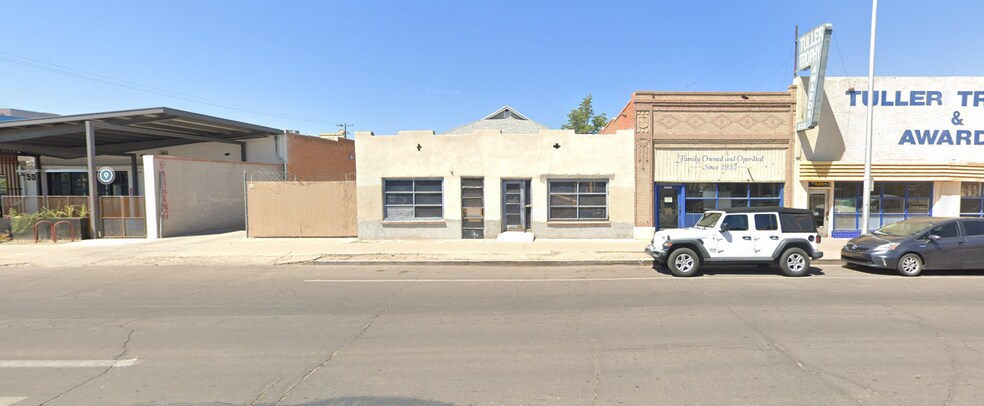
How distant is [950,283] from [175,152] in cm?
3144

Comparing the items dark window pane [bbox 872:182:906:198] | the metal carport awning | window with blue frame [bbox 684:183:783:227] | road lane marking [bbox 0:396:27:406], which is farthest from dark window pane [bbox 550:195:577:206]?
the metal carport awning

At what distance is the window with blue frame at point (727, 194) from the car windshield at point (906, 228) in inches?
203

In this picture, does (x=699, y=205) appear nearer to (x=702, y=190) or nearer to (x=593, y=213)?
(x=702, y=190)

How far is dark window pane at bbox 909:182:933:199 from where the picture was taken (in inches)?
630

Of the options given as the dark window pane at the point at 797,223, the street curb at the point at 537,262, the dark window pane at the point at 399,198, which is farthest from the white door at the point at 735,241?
the dark window pane at the point at 399,198

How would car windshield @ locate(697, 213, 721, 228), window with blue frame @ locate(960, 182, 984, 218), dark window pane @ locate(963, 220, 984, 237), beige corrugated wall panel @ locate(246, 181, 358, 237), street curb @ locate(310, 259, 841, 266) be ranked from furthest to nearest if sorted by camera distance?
beige corrugated wall panel @ locate(246, 181, 358, 237) < window with blue frame @ locate(960, 182, 984, 218) < street curb @ locate(310, 259, 841, 266) < car windshield @ locate(697, 213, 721, 228) < dark window pane @ locate(963, 220, 984, 237)

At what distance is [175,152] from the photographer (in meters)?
24.7

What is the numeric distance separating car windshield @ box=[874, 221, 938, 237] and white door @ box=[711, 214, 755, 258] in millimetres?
3770

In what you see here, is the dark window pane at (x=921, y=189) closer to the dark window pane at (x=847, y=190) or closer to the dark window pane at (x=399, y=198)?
the dark window pane at (x=847, y=190)

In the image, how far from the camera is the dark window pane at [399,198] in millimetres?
16453

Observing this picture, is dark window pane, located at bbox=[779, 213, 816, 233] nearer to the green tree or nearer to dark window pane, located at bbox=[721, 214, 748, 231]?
dark window pane, located at bbox=[721, 214, 748, 231]

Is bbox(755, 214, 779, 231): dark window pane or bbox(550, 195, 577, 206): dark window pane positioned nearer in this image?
bbox(755, 214, 779, 231): dark window pane

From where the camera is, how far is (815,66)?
14.5 metres

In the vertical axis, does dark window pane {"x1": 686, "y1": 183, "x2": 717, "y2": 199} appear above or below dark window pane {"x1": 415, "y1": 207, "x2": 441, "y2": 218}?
above
